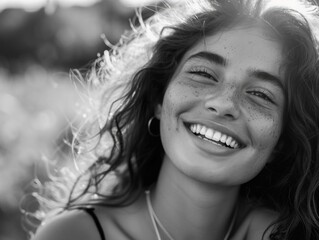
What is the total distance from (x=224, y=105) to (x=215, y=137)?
13cm

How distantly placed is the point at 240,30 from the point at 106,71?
0.88 meters

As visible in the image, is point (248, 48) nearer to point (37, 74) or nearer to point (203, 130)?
point (203, 130)

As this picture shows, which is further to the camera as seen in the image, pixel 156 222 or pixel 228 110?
pixel 156 222

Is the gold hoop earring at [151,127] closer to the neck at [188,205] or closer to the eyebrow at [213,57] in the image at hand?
the neck at [188,205]

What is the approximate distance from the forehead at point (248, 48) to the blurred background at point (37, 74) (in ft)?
8.83

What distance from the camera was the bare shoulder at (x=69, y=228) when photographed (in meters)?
2.52

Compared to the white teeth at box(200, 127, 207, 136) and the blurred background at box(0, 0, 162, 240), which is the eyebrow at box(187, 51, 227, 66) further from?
the blurred background at box(0, 0, 162, 240)

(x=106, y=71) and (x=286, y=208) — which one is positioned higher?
(x=106, y=71)

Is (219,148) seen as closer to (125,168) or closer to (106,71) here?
(125,168)

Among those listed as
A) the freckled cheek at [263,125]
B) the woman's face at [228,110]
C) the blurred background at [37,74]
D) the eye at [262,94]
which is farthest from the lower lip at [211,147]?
the blurred background at [37,74]

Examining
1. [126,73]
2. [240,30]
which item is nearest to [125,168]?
[126,73]

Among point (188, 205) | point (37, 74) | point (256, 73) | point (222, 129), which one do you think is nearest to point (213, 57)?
point (256, 73)

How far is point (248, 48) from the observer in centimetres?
246

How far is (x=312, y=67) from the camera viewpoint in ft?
8.29
